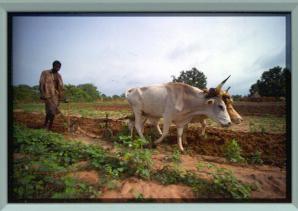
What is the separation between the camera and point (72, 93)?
442 centimetres

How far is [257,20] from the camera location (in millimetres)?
4328

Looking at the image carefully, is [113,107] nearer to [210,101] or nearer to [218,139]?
[210,101]

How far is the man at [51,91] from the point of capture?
438 cm

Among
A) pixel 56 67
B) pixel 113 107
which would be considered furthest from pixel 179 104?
pixel 56 67

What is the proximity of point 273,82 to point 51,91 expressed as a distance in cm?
274

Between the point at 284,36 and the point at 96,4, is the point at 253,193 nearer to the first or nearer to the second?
the point at 284,36

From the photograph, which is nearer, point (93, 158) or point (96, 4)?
point (96, 4)

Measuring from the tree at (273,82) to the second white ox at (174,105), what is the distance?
0.50 meters

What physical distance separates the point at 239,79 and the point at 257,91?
0.89 ft

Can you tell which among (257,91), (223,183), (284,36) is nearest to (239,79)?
(257,91)

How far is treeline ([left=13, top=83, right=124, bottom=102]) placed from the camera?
435cm

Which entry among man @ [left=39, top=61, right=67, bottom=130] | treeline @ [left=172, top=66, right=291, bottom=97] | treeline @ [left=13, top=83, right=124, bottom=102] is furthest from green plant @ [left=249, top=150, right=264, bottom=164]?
man @ [left=39, top=61, right=67, bottom=130]

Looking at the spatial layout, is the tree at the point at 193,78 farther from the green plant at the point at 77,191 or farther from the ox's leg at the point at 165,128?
the green plant at the point at 77,191
